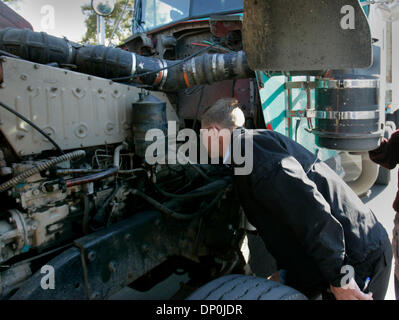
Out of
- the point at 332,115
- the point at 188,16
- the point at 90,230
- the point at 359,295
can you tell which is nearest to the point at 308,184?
the point at 359,295

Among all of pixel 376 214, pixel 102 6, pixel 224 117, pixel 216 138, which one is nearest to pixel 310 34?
pixel 224 117

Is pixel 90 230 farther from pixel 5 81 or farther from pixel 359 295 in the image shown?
pixel 359 295

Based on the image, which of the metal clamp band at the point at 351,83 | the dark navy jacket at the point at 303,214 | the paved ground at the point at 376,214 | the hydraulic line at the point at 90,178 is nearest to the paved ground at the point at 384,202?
the paved ground at the point at 376,214

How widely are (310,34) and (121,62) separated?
112 cm

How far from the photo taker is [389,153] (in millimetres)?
2324

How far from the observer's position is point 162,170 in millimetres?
2189

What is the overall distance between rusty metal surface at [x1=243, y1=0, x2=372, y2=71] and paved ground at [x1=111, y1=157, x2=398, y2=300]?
1897 millimetres

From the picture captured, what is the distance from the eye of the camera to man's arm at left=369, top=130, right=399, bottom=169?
229 centimetres

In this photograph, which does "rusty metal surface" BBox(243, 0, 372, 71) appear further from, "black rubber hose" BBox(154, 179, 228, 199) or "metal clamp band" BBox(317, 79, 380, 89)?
"black rubber hose" BBox(154, 179, 228, 199)

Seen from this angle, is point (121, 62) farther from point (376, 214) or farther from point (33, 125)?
point (376, 214)

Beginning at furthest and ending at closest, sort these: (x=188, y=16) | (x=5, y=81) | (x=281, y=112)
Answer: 1. (x=188, y=16)
2. (x=281, y=112)
3. (x=5, y=81)

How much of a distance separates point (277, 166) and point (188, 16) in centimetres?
254

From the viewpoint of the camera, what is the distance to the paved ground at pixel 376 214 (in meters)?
2.68

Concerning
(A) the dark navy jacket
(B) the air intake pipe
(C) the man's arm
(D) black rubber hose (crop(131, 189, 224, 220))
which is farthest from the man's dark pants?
(B) the air intake pipe
